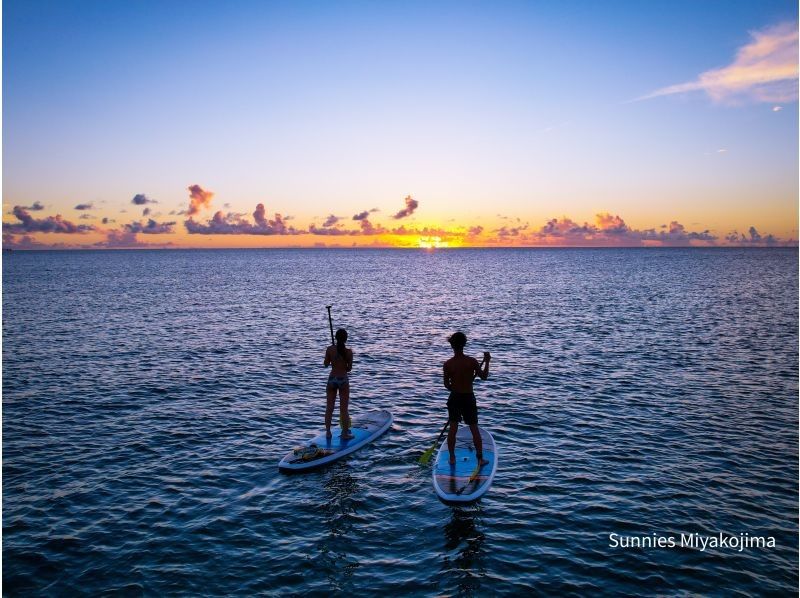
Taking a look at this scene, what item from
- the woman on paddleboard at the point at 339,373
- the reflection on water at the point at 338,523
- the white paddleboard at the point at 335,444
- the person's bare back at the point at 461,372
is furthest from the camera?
the woman on paddleboard at the point at 339,373

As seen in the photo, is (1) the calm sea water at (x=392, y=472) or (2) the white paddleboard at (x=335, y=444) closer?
(1) the calm sea water at (x=392, y=472)

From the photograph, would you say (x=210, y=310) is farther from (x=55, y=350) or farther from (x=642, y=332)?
(x=642, y=332)

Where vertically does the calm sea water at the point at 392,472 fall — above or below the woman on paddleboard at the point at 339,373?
below

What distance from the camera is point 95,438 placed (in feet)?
61.3

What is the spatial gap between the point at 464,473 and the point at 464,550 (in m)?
2.92

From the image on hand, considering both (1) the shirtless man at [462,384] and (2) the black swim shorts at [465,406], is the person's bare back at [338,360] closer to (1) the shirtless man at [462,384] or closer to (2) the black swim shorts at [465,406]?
(1) the shirtless man at [462,384]

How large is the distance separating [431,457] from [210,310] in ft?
156

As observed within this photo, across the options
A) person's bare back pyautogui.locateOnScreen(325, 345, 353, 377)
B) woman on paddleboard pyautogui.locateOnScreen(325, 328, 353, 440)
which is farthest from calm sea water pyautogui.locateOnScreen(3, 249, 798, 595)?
person's bare back pyautogui.locateOnScreen(325, 345, 353, 377)

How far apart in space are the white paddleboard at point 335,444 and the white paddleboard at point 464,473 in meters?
2.84

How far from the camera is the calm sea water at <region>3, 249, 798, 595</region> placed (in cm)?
1088

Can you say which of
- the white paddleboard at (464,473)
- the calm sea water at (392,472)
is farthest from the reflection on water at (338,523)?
the white paddleboard at (464,473)

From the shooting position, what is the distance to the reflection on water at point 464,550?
34.5ft

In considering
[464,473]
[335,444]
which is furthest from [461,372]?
[335,444]

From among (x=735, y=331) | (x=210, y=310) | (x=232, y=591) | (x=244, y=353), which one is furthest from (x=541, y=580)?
(x=210, y=310)
